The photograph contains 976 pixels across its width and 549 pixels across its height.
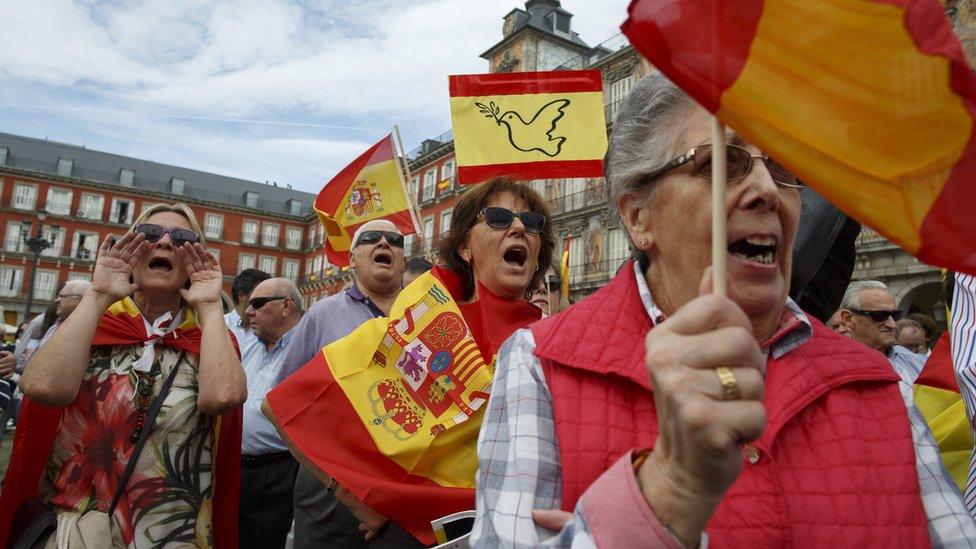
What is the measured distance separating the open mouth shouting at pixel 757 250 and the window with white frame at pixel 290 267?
60.9m

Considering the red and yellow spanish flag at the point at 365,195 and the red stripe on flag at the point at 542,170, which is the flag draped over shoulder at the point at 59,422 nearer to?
the red stripe on flag at the point at 542,170

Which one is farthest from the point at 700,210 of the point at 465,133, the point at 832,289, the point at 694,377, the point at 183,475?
the point at 465,133

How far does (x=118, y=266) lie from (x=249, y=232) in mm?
60095

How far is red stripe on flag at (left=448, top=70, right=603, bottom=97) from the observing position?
4520 millimetres

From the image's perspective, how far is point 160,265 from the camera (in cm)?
275

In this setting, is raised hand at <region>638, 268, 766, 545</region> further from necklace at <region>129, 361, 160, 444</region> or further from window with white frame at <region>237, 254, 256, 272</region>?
window with white frame at <region>237, 254, 256, 272</region>

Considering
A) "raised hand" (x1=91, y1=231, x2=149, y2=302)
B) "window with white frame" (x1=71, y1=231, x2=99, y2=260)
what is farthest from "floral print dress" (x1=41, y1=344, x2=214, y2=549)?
"window with white frame" (x1=71, y1=231, x2=99, y2=260)

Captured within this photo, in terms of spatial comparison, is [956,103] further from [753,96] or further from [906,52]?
[753,96]

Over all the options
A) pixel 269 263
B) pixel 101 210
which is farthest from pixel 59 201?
pixel 269 263

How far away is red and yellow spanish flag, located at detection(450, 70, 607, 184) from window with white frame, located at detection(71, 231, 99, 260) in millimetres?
56221

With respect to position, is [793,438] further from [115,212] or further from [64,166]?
[64,166]

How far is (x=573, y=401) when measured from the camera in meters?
1.23

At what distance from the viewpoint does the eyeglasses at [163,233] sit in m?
2.70

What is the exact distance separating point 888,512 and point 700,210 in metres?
0.63
